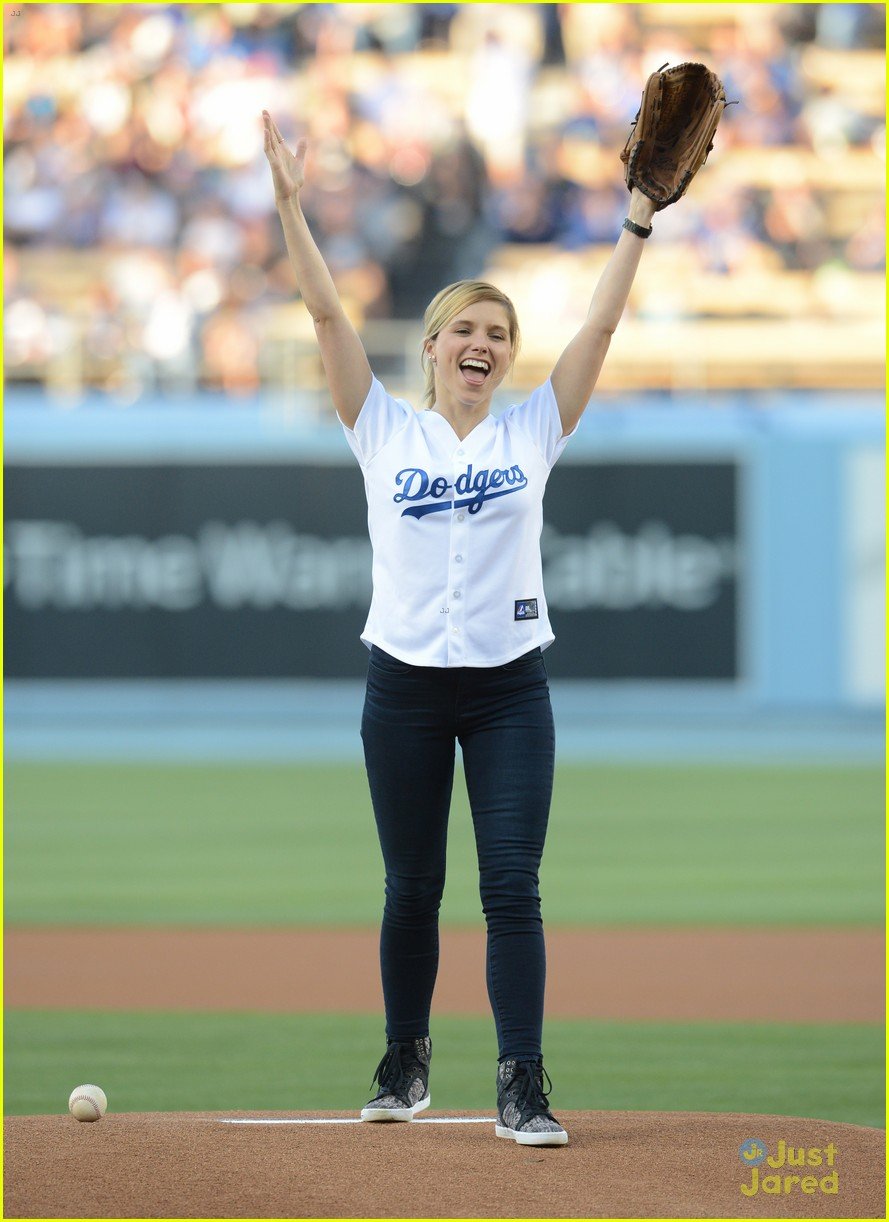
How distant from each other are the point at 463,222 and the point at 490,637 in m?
14.2

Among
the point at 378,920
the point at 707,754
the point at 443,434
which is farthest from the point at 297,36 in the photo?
the point at 443,434

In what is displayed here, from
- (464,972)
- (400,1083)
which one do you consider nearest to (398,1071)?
(400,1083)

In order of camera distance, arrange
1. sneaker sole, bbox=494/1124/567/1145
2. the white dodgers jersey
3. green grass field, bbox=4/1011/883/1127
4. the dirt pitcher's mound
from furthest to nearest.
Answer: green grass field, bbox=4/1011/883/1127
the white dodgers jersey
sneaker sole, bbox=494/1124/567/1145
the dirt pitcher's mound

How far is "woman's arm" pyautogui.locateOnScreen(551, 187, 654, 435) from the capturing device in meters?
4.02

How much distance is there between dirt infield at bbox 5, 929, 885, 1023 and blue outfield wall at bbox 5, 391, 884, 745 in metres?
7.88

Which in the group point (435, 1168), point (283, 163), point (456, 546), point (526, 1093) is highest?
point (283, 163)

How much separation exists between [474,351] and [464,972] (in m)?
3.56

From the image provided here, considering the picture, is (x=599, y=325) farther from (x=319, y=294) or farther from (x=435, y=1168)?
(x=435, y=1168)

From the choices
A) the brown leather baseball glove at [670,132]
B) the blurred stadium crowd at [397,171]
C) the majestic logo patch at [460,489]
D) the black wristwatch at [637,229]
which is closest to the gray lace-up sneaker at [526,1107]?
the majestic logo patch at [460,489]

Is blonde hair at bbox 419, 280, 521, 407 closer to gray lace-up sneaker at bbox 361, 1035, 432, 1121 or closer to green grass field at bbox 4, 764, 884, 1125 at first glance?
gray lace-up sneaker at bbox 361, 1035, 432, 1121

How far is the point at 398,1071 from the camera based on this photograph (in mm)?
4156

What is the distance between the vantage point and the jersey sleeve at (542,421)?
13.4 feet

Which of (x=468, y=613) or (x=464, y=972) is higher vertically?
(x=468, y=613)

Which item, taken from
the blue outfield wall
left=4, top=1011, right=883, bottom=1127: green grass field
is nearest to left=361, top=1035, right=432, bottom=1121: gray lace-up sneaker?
Result: left=4, top=1011, right=883, bottom=1127: green grass field
